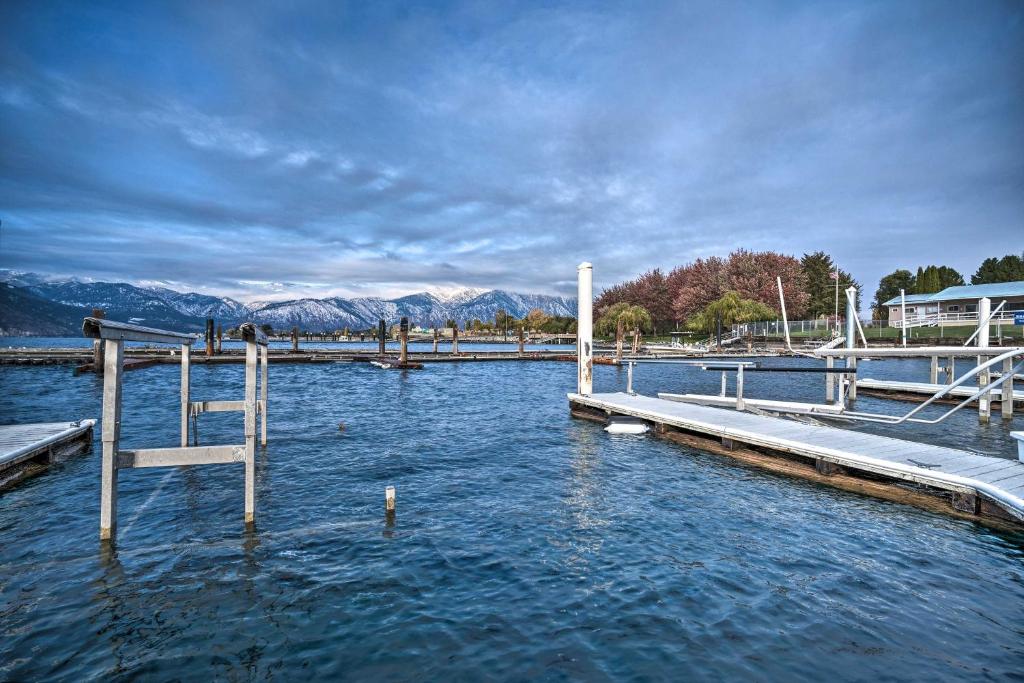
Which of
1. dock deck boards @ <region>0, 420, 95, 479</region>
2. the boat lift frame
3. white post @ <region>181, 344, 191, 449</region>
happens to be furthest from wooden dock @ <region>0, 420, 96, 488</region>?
the boat lift frame

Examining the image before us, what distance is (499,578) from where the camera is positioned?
24.7 feet

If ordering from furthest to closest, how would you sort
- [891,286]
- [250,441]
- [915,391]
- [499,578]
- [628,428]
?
[891,286], [915,391], [628,428], [250,441], [499,578]

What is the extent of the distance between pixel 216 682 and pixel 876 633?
727cm

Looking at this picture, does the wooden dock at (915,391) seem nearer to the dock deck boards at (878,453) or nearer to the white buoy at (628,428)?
the dock deck boards at (878,453)

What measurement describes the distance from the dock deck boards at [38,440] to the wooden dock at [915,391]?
108 feet

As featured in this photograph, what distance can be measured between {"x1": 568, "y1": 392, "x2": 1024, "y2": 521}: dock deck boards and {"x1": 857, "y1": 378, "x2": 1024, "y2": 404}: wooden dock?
14.1 m

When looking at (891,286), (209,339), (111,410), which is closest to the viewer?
(111,410)

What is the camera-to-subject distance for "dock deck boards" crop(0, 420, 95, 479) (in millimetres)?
12008

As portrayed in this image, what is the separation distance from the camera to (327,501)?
11023mm

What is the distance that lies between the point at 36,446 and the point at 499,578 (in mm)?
12646

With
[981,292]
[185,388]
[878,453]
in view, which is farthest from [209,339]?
[981,292]

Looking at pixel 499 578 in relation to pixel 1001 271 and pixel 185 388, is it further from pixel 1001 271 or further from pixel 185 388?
pixel 1001 271

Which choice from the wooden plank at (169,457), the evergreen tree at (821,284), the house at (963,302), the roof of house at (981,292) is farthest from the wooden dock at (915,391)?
the evergreen tree at (821,284)

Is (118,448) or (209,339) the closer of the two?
(118,448)
